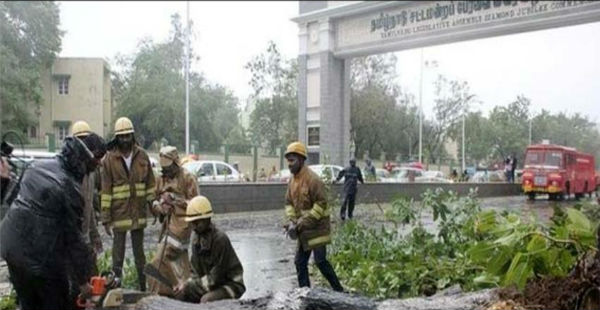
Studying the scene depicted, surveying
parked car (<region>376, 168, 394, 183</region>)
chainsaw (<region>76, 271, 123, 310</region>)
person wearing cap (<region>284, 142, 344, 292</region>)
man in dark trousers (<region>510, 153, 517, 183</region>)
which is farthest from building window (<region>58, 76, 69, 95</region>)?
chainsaw (<region>76, 271, 123, 310</region>)

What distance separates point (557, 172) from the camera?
13.5 metres

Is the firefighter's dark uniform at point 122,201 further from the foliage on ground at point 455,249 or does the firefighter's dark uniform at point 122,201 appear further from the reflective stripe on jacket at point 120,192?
the foliage on ground at point 455,249

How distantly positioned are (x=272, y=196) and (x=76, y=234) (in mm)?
8877

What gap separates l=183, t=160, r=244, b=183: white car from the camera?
1256 centimetres

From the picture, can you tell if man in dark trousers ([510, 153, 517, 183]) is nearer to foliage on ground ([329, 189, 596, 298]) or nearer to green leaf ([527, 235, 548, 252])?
foliage on ground ([329, 189, 596, 298])

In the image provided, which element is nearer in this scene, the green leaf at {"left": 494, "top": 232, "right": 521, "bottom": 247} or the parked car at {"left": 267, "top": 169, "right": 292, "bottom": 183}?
the green leaf at {"left": 494, "top": 232, "right": 521, "bottom": 247}

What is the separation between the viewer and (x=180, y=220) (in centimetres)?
553

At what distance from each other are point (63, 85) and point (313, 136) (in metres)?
5.97

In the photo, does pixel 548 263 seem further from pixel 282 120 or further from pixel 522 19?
pixel 282 120

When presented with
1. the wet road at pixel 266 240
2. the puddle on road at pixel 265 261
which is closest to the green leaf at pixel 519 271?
the wet road at pixel 266 240

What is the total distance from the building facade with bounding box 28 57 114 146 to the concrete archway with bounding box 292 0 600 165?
3.93 metres

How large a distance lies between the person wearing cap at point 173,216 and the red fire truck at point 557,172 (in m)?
5.19

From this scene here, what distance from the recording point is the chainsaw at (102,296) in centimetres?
355

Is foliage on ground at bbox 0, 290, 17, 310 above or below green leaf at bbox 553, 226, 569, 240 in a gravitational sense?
below
